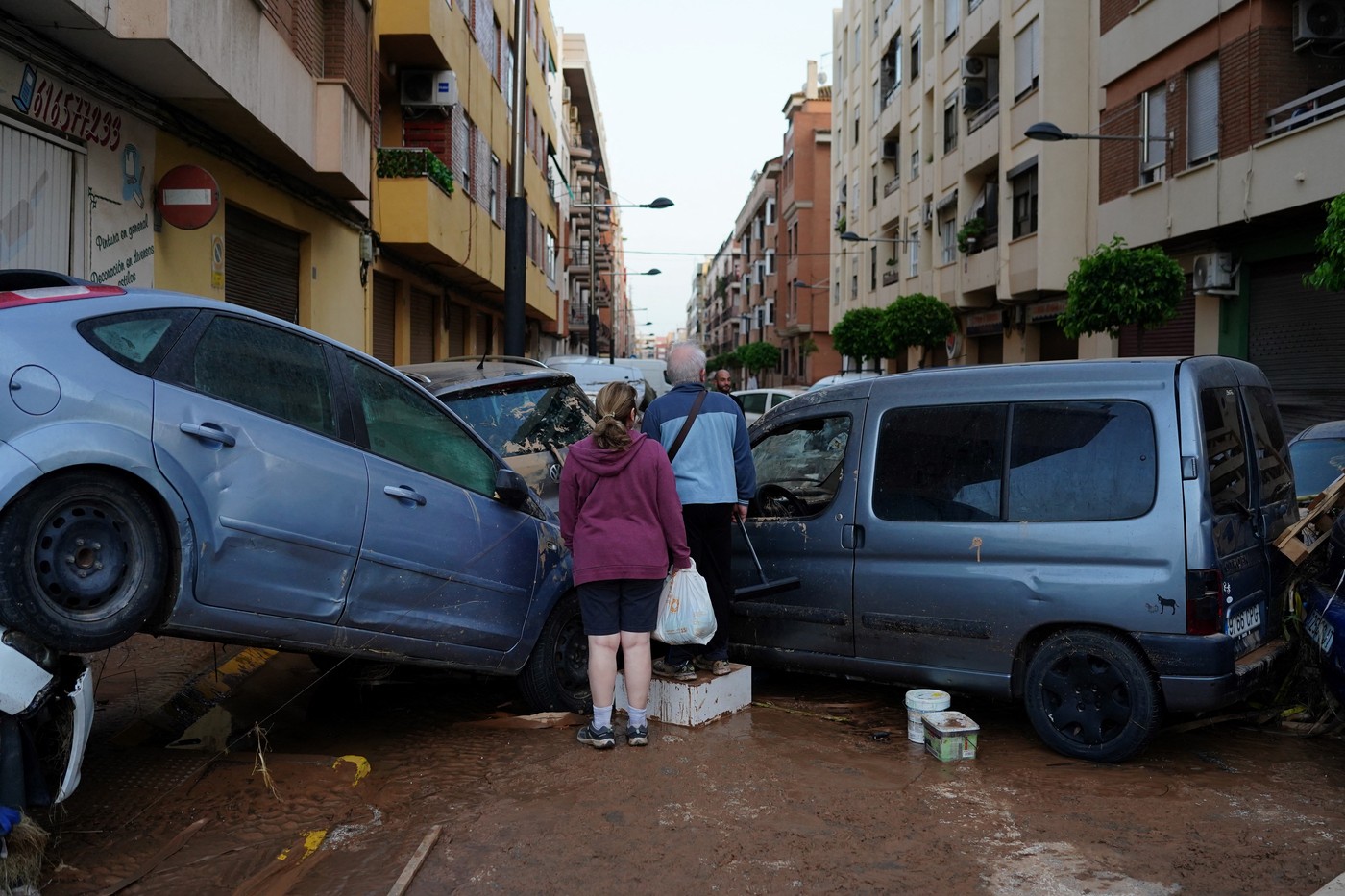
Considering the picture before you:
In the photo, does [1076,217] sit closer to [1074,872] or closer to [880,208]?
[880,208]

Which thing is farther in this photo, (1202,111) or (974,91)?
(974,91)

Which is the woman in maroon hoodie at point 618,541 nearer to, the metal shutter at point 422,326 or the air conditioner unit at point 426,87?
the air conditioner unit at point 426,87

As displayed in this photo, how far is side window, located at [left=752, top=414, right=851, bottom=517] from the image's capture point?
6.21 meters

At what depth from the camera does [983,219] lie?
2998cm

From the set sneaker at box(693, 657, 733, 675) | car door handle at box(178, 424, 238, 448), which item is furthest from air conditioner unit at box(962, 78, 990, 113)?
car door handle at box(178, 424, 238, 448)

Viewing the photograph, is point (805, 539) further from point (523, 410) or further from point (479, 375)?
point (479, 375)

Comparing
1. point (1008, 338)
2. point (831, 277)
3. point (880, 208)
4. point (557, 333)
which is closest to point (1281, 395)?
point (1008, 338)

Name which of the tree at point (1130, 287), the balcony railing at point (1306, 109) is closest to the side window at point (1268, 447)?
the balcony railing at point (1306, 109)

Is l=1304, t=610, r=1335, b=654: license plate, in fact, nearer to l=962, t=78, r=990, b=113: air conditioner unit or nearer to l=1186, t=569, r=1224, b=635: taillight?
l=1186, t=569, r=1224, b=635: taillight

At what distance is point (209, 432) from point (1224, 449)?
14.0 ft

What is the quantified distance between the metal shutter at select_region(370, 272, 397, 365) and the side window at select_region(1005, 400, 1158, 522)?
45.2ft

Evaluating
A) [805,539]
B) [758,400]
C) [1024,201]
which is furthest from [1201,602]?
[1024,201]

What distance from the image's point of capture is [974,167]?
3038 cm

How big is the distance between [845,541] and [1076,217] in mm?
20738
